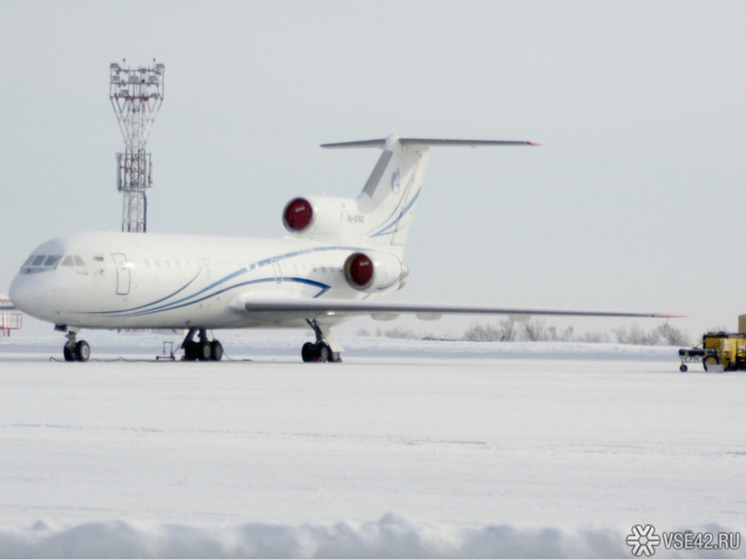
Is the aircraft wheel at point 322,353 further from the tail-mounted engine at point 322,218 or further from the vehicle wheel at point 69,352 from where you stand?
the vehicle wheel at point 69,352

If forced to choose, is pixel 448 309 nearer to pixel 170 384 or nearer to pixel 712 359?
pixel 712 359

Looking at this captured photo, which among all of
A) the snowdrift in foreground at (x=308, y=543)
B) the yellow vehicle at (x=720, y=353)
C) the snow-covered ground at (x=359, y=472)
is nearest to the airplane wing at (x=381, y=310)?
the yellow vehicle at (x=720, y=353)

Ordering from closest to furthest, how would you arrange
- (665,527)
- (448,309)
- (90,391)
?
(665,527), (90,391), (448,309)

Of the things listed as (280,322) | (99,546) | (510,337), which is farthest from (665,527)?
(510,337)

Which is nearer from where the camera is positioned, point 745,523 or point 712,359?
point 745,523

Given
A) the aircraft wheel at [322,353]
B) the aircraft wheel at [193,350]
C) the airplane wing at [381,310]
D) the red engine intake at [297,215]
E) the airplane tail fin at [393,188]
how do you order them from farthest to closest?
the airplane tail fin at [393,188], the red engine intake at [297,215], the aircraft wheel at [193,350], the aircraft wheel at [322,353], the airplane wing at [381,310]

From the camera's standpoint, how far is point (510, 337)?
64.4 m

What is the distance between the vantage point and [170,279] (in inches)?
1244

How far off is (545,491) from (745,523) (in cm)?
152

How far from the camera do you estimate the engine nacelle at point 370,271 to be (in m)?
36.3

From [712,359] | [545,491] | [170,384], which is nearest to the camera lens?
[545,491]

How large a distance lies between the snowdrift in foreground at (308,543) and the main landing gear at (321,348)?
28539 millimetres

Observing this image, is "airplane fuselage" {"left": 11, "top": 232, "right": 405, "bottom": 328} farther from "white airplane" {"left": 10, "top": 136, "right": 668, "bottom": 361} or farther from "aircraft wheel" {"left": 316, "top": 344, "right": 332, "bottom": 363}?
"aircraft wheel" {"left": 316, "top": 344, "right": 332, "bottom": 363}

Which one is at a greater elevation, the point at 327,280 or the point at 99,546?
the point at 327,280
